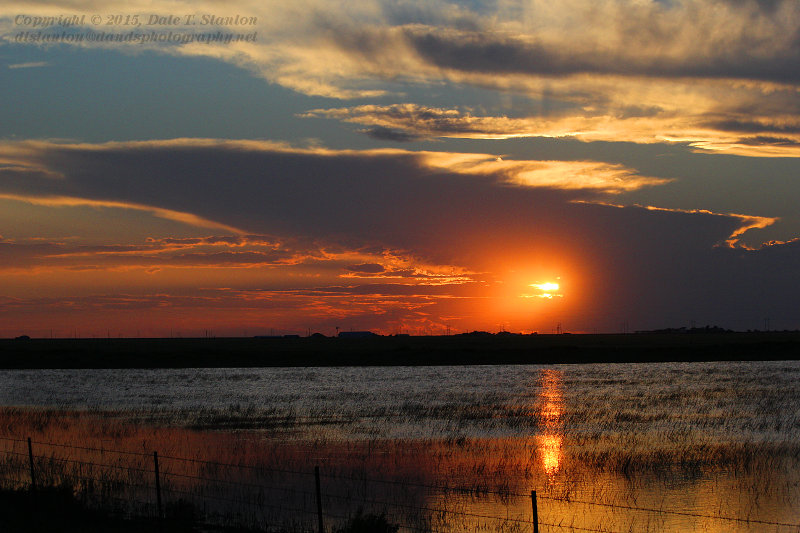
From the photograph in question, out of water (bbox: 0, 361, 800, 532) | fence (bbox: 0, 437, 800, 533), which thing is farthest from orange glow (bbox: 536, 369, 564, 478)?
fence (bbox: 0, 437, 800, 533)

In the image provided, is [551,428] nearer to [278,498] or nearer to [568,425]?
[568,425]

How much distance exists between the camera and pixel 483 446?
37625mm

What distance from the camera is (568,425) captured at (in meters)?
45.8

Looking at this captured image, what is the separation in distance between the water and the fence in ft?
1.34

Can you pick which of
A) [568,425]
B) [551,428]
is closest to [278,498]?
[551,428]

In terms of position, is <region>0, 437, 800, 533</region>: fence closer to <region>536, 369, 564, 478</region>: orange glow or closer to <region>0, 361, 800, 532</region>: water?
<region>0, 361, 800, 532</region>: water

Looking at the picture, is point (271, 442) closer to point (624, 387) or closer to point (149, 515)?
point (149, 515)

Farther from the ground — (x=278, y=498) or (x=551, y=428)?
(x=278, y=498)

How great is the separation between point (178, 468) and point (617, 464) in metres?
16.8

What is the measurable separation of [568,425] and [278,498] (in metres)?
23.8

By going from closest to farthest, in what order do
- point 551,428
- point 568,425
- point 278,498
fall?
point 278,498, point 551,428, point 568,425

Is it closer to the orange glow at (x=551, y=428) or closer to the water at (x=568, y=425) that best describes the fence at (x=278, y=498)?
the water at (x=568, y=425)

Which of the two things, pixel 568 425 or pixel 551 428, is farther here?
pixel 568 425

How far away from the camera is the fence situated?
22438 millimetres
